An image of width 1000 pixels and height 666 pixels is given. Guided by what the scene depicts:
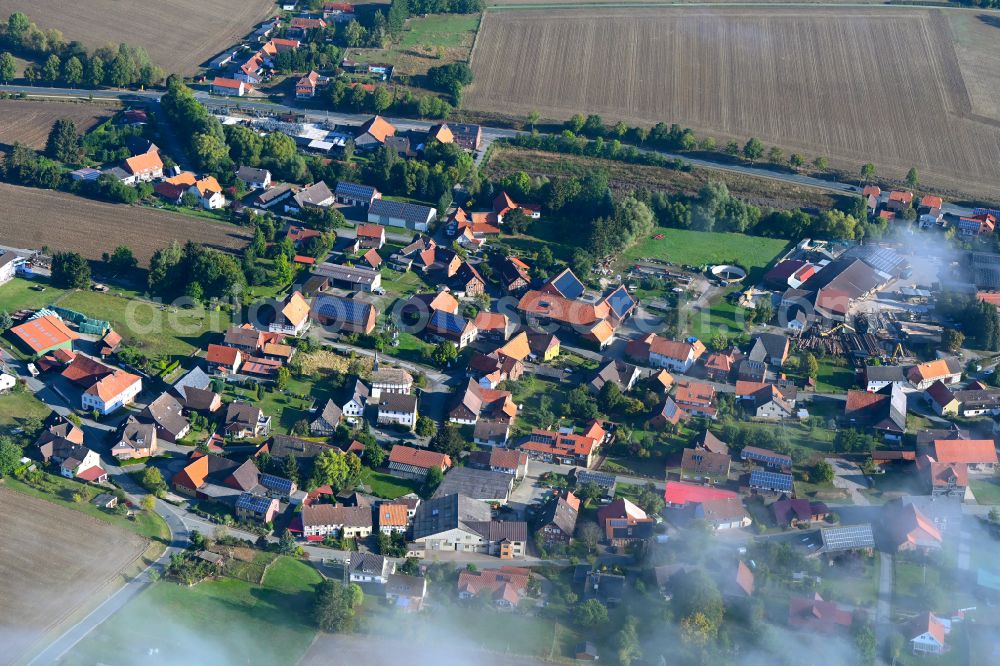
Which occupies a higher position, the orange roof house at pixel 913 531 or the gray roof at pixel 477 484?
the orange roof house at pixel 913 531

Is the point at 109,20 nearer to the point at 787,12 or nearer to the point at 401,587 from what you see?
the point at 787,12

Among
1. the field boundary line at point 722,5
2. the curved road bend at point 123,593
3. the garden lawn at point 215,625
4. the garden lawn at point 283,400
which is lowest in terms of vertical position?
the garden lawn at point 215,625

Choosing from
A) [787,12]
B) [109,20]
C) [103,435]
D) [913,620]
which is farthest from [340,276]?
[787,12]

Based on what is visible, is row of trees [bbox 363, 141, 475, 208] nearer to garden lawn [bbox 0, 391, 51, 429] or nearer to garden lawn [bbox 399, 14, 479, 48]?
garden lawn [bbox 399, 14, 479, 48]

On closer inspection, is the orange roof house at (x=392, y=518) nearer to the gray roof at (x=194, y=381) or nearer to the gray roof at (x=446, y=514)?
the gray roof at (x=446, y=514)

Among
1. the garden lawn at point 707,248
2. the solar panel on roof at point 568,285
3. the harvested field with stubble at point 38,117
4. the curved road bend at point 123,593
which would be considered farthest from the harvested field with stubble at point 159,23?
the curved road bend at point 123,593

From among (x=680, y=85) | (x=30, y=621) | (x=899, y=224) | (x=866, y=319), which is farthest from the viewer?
(x=680, y=85)

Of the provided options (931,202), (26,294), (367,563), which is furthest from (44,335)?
(931,202)

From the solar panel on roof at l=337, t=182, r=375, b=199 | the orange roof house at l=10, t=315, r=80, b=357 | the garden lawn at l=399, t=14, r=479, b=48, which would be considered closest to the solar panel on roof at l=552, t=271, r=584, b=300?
the solar panel on roof at l=337, t=182, r=375, b=199
